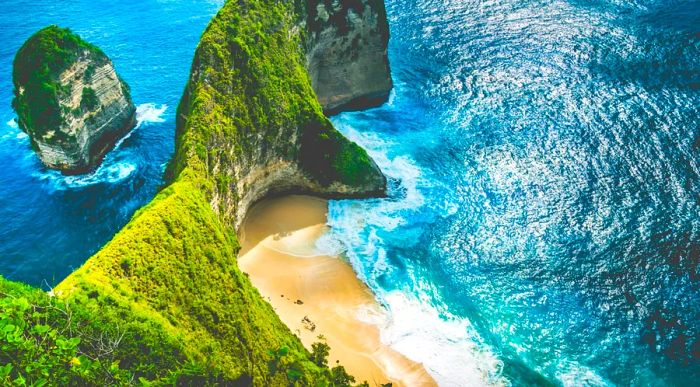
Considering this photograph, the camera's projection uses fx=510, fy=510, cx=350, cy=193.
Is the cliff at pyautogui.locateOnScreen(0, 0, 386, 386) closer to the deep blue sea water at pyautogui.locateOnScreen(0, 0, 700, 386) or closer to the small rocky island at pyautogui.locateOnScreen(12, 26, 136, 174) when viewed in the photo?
the deep blue sea water at pyautogui.locateOnScreen(0, 0, 700, 386)

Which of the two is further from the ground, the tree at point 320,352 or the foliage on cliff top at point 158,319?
the foliage on cliff top at point 158,319

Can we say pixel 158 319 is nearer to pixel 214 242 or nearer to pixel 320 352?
pixel 214 242

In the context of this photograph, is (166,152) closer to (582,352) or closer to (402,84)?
(402,84)

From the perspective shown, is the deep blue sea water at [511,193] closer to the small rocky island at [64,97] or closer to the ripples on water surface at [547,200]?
the ripples on water surface at [547,200]

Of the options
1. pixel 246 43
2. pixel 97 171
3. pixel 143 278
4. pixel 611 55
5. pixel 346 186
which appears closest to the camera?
pixel 143 278

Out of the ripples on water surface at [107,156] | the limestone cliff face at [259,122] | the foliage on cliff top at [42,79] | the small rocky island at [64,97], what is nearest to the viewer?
the limestone cliff face at [259,122]

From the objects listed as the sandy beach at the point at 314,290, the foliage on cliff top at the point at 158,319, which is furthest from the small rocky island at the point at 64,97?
the foliage on cliff top at the point at 158,319

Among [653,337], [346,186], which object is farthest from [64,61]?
[653,337]
